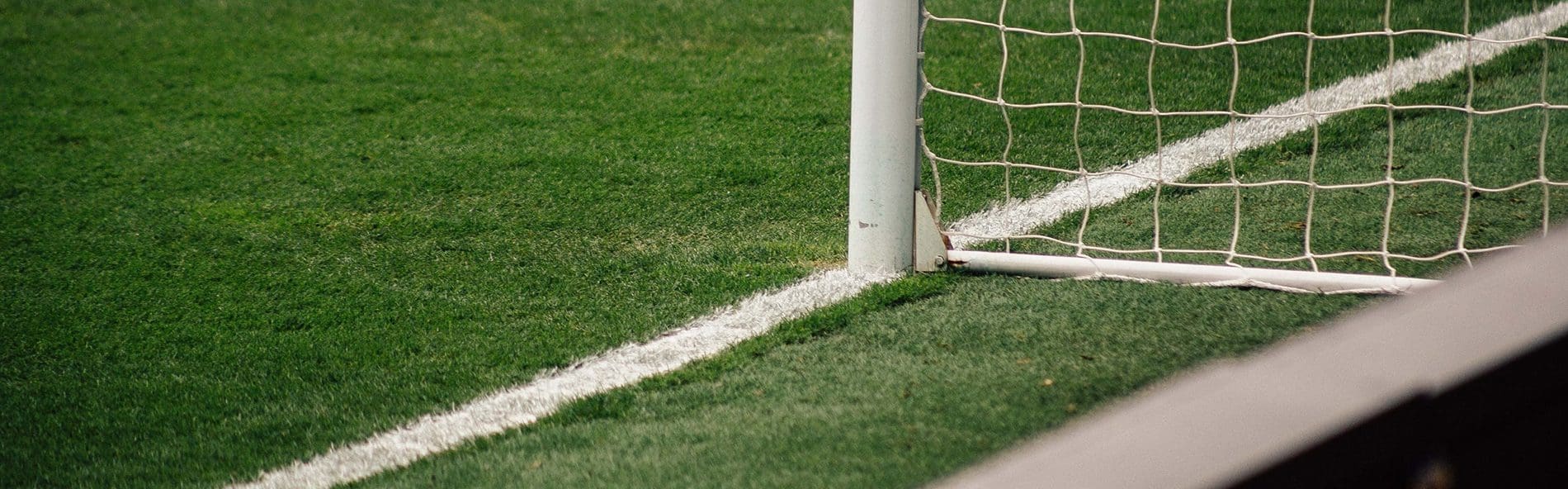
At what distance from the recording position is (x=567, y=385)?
2619 mm

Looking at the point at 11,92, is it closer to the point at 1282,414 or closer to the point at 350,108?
the point at 350,108

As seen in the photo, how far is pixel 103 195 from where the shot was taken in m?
3.99

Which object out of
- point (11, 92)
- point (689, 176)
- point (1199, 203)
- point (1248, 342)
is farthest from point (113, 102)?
point (1248, 342)

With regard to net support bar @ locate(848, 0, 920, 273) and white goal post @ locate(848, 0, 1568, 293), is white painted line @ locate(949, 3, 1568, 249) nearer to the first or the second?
white goal post @ locate(848, 0, 1568, 293)

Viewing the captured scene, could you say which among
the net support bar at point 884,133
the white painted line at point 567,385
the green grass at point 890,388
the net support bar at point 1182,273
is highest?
the net support bar at point 884,133

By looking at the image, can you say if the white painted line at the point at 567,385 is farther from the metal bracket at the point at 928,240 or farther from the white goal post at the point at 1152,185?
the white goal post at the point at 1152,185

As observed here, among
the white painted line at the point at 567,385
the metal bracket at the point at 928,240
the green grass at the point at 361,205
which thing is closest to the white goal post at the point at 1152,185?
the metal bracket at the point at 928,240

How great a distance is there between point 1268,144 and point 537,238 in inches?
84.8

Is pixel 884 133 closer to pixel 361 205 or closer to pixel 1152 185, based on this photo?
pixel 1152 185

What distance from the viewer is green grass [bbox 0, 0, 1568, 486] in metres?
2.37

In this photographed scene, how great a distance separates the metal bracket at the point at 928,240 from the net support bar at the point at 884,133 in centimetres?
2

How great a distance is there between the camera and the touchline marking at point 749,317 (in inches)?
93.5

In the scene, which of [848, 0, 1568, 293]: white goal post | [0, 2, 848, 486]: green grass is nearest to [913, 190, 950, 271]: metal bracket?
[848, 0, 1568, 293]: white goal post

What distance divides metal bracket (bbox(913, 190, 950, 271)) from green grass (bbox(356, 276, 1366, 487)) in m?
0.06
